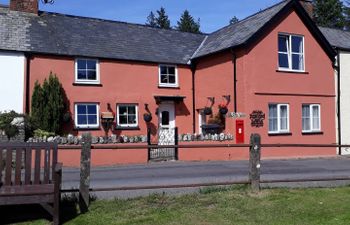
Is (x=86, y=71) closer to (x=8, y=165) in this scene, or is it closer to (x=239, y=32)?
(x=239, y=32)

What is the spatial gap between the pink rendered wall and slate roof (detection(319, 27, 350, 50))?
871cm

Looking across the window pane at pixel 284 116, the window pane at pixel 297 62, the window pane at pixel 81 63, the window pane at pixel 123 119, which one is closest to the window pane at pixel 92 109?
the window pane at pixel 123 119

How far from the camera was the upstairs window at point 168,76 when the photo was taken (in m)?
23.8

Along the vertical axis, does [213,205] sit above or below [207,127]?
below

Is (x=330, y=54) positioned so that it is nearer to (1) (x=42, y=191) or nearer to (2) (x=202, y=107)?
(2) (x=202, y=107)

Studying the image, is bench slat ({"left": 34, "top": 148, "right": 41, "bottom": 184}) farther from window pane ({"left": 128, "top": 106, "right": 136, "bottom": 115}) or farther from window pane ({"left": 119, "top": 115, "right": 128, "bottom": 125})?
window pane ({"left": 128, "top": 106, "right": 136, "bottom": 115})

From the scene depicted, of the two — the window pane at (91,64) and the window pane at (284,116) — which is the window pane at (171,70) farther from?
the window pane at (284,116)

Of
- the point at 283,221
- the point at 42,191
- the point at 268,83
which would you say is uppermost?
the point at 268,83

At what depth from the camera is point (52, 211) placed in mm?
6527

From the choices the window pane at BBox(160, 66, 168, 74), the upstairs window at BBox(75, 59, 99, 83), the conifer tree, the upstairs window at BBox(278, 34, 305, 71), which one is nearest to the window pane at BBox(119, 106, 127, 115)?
the upstairs window at BBox(75, 59, 99, 83)

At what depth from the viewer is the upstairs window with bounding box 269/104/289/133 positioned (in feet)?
69.7

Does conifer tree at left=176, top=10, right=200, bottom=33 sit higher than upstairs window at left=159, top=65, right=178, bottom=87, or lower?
higher

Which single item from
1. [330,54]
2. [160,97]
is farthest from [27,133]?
[330,54]

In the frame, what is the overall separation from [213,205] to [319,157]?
14983 mm
